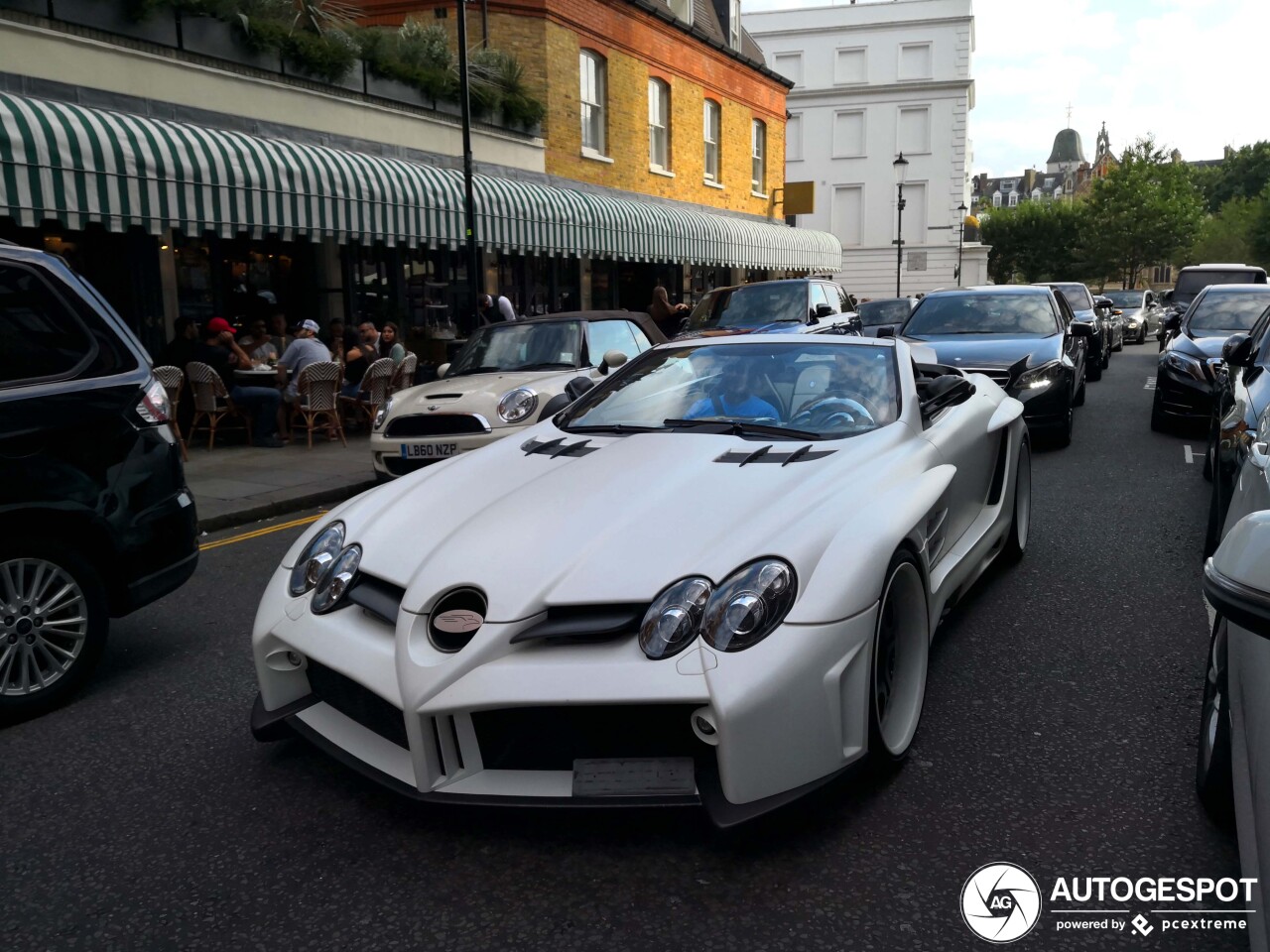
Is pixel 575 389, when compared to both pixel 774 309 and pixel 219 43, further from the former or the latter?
Result: pixel 219 43

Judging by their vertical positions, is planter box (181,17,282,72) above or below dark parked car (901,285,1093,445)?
above

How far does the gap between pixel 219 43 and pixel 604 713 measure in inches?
501

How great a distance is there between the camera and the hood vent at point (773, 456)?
11.9 feet

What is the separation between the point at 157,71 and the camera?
11.9 metres

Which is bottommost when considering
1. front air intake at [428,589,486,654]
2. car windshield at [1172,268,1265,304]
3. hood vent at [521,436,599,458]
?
front air intake at [428,589,486,654]

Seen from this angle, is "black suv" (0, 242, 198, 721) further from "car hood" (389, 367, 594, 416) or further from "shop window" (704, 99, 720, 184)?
"shop window" (704, 99, 720, 184)

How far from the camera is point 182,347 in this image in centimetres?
1172

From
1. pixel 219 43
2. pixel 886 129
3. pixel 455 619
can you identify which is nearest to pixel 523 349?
pixel 219 43

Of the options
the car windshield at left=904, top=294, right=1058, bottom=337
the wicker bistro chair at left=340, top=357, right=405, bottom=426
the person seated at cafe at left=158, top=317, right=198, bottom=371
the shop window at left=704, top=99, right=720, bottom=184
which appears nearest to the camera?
the car windshield at left=904, top=294, right=1058, bottom=337

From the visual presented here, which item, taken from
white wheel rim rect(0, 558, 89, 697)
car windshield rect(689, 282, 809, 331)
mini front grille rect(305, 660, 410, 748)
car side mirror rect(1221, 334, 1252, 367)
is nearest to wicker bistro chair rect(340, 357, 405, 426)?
car windshield rect(689, 282, 809, 331)

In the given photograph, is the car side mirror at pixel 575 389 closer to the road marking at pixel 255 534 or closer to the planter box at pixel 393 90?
the road marking at pixel 255 534

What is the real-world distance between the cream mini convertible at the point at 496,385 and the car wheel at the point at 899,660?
431 cm

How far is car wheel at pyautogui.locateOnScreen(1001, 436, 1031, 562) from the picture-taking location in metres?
5.63

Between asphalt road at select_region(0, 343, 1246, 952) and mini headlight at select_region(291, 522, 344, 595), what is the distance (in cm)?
63
